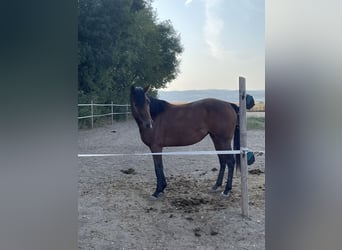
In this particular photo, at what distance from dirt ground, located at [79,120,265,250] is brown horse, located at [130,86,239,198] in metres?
0.04

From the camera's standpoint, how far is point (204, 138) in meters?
2.12

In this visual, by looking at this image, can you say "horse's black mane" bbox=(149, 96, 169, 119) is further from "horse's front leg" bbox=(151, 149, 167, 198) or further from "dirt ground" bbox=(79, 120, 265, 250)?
"horse's front leg" bbox=(151, 149, 167, 198)

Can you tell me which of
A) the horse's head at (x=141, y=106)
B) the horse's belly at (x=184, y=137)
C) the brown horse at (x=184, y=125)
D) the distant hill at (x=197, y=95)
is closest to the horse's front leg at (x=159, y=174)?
the brown horse at (x=184, y=125)

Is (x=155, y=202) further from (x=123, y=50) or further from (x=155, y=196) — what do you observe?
(x=123, y=50)

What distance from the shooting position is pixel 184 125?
2094mm

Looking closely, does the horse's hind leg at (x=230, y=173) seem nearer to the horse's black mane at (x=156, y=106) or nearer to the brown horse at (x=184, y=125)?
the brown horse at (x=184, y=125)

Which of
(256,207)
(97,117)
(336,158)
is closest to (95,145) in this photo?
(97,117)

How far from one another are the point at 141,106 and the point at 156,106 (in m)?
0.11

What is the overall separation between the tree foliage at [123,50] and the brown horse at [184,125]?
0.15 meters

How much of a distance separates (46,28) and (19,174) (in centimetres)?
25

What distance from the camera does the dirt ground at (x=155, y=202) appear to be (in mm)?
1696

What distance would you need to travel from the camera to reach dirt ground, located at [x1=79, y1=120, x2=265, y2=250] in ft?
5.57

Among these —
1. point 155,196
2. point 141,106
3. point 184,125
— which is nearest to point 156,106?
point 141,106

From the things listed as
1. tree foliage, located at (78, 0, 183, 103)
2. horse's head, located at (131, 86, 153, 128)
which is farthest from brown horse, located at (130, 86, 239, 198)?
tree foliage, located at (78, 0, 183, 103)
